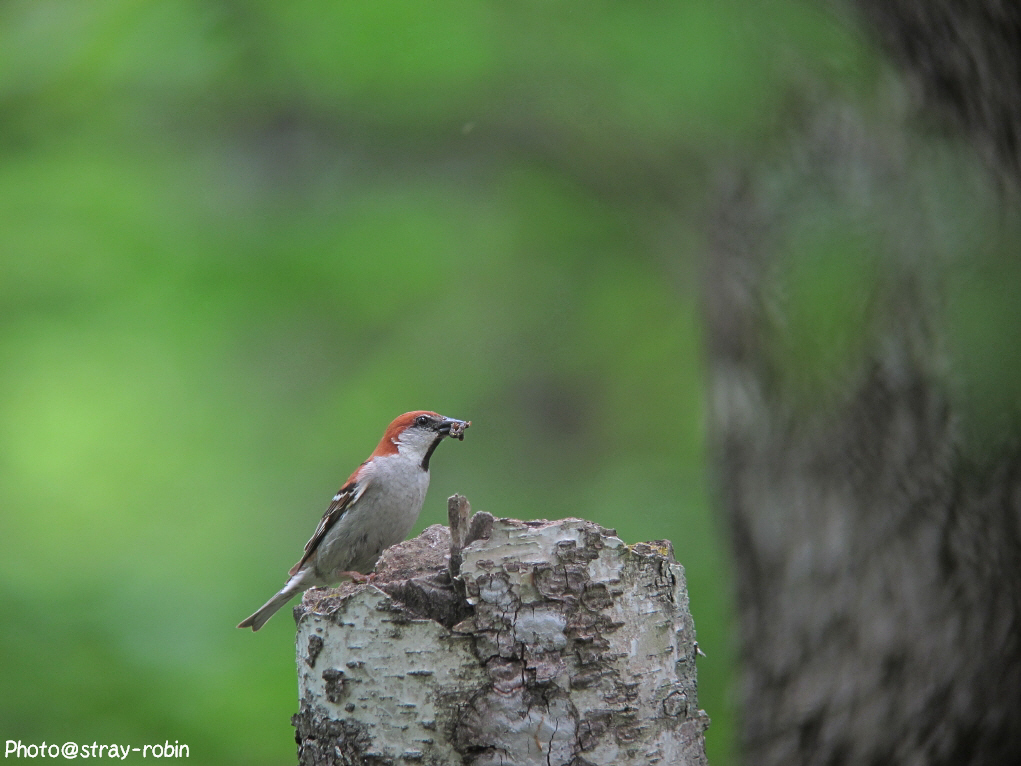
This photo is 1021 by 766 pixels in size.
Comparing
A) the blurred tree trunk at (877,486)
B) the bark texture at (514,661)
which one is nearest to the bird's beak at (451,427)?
the blurred tree trunk at (877,486)

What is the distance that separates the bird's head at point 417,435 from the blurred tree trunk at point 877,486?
1445 millimetres

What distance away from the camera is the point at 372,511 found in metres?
3.74


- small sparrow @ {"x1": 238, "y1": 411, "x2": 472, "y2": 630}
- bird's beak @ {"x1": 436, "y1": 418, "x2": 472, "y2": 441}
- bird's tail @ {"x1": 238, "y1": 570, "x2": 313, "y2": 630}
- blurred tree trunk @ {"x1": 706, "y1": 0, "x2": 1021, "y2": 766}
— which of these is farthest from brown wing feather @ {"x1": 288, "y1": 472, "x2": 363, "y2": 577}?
blurred tree trunk @ {"x1": 706, "y1": 0, "x2": 1021, "y2": 766}

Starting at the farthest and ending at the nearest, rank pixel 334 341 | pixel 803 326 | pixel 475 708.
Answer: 1. pixel 334 341
2. pixel 803 326
3. pixel 475 708

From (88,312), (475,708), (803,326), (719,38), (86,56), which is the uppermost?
(86,56)

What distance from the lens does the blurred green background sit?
15.5 ft

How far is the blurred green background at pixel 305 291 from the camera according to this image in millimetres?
4730

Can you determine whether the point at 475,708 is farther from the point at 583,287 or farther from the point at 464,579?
the point at 583,287

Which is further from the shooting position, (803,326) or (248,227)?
(248,227)

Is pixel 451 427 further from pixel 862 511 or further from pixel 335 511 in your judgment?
pixel 862 511

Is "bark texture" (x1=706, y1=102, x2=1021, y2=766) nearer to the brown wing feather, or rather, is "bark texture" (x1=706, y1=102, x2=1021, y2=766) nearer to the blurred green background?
the blurred green background

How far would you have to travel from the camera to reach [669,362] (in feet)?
25.1

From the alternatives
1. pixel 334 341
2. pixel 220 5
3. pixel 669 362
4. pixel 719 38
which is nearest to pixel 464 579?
pixel 719 38

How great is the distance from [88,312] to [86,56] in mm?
1845
